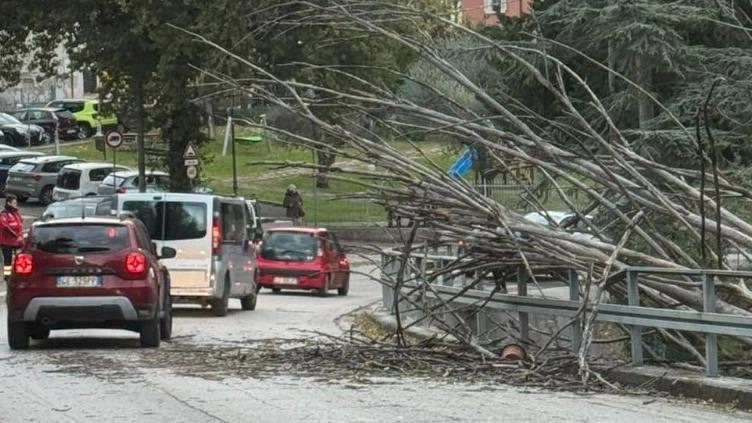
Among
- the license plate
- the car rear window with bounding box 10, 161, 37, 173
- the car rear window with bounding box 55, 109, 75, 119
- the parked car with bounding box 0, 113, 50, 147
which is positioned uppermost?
the car rear window with bounding box 55, 109, 75, 119

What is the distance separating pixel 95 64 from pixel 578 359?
30.6 m

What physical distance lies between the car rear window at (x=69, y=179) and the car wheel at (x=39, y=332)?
3111 cm

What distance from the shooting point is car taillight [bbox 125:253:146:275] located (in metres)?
17.7

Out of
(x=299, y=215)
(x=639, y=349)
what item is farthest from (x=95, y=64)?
(x=639, y=349)

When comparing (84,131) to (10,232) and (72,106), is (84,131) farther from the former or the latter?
(10,232)

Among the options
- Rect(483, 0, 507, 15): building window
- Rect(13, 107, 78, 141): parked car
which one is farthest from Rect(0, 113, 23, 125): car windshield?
Rect(483, 0, 507, 15): building window

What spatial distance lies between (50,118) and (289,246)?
128 feet

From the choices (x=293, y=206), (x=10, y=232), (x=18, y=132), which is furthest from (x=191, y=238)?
(x=18, y=132)

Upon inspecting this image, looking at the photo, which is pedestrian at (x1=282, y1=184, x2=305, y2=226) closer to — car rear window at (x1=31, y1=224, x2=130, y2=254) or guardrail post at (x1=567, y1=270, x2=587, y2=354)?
car rear window at (x1=31, y1=224, x2=130, y2=254)

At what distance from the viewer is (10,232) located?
30141 millimetres

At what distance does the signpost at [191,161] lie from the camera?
42.0 m

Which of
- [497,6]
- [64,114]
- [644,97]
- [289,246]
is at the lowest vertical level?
[289,246]

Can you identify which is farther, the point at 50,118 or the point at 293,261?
the point at 50,118

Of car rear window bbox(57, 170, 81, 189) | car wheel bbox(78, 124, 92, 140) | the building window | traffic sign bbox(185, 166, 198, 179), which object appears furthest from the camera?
car wheel bbox(78, 124, 92, 140)
